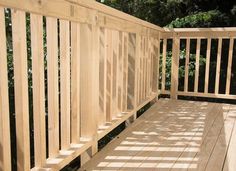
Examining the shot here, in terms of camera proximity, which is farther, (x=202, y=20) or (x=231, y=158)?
(x=202, y=20)

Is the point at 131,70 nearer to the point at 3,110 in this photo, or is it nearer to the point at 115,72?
the point at 115,72

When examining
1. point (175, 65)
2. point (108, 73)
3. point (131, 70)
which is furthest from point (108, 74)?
point (175, 65)

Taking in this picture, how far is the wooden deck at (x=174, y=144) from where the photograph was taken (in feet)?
7.32

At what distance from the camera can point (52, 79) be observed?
176cm

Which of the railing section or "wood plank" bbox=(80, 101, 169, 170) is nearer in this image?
the railing section

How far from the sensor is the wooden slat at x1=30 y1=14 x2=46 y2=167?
1.54m

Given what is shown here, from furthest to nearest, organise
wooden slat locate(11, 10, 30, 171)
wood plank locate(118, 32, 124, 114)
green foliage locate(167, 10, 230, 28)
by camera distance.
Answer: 1. green foliage locate(167, 10, 230, 28)
2. wood plank locate(118, 32, 124, 114)
3. wooden slat locate(11, 10, 30, 171)

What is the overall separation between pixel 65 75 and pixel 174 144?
52.3 inches

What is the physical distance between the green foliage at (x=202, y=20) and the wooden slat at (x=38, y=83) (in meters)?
5.43

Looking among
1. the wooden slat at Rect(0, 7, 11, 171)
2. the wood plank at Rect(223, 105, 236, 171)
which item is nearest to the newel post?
the wood plank at Rect(223, 105, 236, 171)

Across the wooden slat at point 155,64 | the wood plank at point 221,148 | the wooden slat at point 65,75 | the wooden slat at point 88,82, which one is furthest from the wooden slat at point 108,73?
the wooden slat at point 155,64

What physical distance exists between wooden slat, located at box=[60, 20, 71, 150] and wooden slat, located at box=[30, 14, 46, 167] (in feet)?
0.93

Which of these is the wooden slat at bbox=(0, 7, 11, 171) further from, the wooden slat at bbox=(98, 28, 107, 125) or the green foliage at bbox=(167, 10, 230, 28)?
the green foliage at bbox=(167, 10, 230, 28)

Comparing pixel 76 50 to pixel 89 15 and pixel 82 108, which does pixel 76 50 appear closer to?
pixel 89 15
